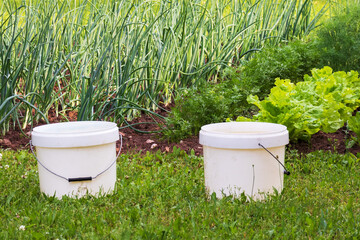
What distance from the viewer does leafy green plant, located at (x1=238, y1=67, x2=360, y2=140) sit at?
3777 millimetres

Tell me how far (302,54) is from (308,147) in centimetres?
123

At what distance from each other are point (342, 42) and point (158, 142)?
1858 mm

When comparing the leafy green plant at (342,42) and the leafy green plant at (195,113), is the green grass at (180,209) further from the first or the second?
the leafy green plant at (342,42)

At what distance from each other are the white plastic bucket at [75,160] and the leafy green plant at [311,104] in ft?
4.06

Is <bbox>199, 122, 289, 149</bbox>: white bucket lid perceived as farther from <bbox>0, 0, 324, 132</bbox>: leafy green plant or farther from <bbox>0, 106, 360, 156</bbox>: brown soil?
<bbox>0, 0, 324, 132</bbox>: leafy green plant

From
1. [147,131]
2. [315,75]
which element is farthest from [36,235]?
[315,75]

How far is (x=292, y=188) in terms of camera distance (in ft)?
10.6

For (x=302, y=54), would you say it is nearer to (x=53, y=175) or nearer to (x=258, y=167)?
(x=258, y=167)

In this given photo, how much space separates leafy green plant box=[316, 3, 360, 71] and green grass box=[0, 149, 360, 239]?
→ 4.43 ft

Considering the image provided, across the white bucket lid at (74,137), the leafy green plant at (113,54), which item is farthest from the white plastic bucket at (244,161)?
the leafy green plant at (113,54)

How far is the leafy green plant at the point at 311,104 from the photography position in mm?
3777

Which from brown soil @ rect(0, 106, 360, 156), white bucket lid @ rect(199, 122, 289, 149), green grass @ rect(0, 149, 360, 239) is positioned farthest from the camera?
brown soil @ rect(0, 106, 360, 156)

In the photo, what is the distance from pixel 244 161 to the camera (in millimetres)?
2902

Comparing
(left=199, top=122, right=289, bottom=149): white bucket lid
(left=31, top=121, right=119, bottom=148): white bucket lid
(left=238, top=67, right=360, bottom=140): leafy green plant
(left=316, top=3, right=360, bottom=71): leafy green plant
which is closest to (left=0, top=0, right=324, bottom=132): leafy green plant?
(left=316, top=3, right=360, bottom=71): leafy green plant
